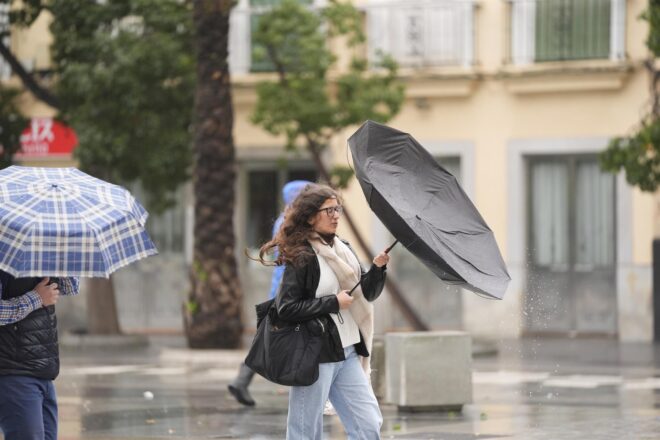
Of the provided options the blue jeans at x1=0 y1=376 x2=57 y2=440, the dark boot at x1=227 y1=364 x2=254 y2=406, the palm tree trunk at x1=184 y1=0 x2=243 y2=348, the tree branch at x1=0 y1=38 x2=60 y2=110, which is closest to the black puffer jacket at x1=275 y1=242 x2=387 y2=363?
the blue jeans at x1=0 y1=376 x2=57 y2=440

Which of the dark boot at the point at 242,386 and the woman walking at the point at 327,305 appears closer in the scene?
the woman walking at the point at 327,305

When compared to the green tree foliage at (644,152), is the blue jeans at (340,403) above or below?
below

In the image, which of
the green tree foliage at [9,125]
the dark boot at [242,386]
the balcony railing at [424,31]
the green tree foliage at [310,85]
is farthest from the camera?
the balcony railing at [424,31]

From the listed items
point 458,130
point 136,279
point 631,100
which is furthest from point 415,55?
point 136,279

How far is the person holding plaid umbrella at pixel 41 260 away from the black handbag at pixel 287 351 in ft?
2.35

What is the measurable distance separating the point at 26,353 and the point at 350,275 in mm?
1646

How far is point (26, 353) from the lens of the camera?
769 centimetres

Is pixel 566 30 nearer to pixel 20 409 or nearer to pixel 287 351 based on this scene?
pixel 287 351

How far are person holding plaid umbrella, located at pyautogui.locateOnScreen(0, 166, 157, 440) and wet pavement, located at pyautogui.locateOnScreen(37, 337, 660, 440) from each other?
4084 millimetres

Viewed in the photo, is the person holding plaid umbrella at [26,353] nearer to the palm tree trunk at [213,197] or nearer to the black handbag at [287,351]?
the black handbag at [287,351]

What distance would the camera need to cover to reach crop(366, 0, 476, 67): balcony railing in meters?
25.4

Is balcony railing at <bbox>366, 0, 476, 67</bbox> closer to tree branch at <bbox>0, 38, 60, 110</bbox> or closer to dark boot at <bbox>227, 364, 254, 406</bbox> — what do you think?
tree branch at <bbox>0, 38, 60, 110</bbox>

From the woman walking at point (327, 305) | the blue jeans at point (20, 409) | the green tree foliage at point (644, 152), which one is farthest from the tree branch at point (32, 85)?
the blue jeans at point (20, 409)

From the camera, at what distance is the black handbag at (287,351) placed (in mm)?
7922
